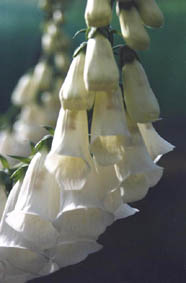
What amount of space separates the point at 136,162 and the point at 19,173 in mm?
160

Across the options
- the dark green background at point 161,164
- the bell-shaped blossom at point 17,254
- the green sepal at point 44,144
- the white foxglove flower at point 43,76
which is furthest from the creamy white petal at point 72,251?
the white foxglove flower at point 43,76

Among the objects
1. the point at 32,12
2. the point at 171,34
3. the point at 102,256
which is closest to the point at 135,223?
the point at 102,256

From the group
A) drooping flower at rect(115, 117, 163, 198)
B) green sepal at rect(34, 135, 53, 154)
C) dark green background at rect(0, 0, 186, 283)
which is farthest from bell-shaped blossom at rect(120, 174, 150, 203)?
dark green background at rect(0, 0, 186, 283)

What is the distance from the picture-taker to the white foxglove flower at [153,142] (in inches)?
31.4

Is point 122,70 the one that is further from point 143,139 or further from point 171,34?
point 171,34

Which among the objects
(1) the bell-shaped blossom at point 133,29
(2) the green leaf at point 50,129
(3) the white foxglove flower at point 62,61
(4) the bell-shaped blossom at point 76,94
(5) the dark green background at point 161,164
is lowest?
(5) the dark green background at point 161,164

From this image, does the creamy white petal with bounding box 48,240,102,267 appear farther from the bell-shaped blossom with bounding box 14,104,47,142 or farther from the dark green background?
the bell-shaped blossom with bounding box 14,104,47,142

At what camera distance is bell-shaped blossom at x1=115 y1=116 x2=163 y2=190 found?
0.74 meters

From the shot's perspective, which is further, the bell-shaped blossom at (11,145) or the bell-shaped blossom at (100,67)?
the bell-shaped blossom at (11,145)

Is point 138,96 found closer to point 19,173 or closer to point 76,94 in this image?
point 76,94

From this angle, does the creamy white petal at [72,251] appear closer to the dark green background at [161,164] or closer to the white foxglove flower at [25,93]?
the dark green background at [161,164]

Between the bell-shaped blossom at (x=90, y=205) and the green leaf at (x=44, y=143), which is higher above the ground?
the green leaf at (x=44, y=143)

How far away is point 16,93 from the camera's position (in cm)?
165

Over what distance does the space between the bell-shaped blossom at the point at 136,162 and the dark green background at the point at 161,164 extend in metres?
0.43
